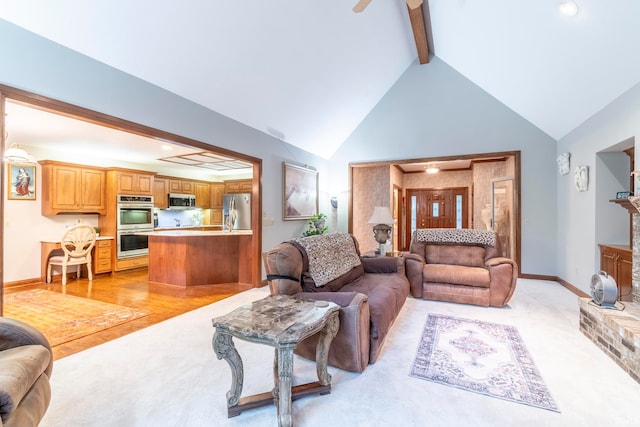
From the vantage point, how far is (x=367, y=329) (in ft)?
7.32

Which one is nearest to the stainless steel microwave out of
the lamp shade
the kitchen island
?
the kitchen island

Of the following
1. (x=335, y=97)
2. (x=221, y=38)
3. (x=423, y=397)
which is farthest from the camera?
(x=335, y=97)

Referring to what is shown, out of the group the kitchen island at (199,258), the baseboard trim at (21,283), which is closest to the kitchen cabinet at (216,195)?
the kitchen island at (199,258)

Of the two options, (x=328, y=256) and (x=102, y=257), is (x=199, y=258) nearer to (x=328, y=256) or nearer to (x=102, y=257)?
(x=102, y=257)

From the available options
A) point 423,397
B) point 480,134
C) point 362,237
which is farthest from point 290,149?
point 423,397

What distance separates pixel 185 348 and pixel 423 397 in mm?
1960

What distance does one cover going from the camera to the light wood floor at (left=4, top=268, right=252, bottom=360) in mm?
2783

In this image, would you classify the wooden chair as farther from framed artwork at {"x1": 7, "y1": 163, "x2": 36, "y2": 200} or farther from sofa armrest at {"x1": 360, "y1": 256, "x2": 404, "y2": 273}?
sofa armrest at {"x1": 360, "y1": 256, "x2": 404, "y2": 273}

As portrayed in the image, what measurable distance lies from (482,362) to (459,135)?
14.3ft

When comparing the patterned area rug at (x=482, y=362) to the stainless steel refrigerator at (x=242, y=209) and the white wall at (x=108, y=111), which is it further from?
the stainless steel refrigerator at (x=242, y=209)

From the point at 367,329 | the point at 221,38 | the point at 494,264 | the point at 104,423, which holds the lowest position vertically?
the point at 104,423

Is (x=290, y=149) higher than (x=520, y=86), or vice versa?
(x=520, y=86)

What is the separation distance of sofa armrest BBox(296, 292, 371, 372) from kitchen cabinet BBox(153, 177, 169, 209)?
604 centimetres

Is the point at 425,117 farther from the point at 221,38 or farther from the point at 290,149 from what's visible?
the point at 221,38
